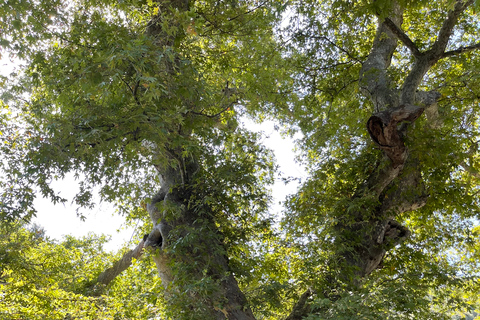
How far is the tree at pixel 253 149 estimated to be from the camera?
13.7 ft

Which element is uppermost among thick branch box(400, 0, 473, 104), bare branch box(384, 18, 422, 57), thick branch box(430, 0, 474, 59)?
bare branch box(384, 18, 422, 57)

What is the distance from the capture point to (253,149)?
6.75 m

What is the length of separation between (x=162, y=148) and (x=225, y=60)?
3057 millimetres

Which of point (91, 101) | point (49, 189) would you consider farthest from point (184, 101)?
point (49, 189)

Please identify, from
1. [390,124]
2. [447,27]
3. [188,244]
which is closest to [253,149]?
[188,244]

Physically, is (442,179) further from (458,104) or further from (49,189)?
(49,189)

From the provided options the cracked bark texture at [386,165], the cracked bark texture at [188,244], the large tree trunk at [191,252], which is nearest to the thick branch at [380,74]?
the cracked bark texture at [386,165]

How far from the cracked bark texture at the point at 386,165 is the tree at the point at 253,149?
0.08ft

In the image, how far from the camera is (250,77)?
23.7ft

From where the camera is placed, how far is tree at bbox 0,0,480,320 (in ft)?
13.7

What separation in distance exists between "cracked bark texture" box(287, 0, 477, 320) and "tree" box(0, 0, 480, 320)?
0.02 metres

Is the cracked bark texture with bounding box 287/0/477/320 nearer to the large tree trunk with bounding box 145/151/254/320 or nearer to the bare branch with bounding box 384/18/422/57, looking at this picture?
the bare branch with bounding box 384/18/422/57

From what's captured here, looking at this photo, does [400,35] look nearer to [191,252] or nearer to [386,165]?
[386,165]

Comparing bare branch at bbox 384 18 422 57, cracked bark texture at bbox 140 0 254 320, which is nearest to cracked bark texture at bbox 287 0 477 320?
bare branch at bbox 384 18 422 57
